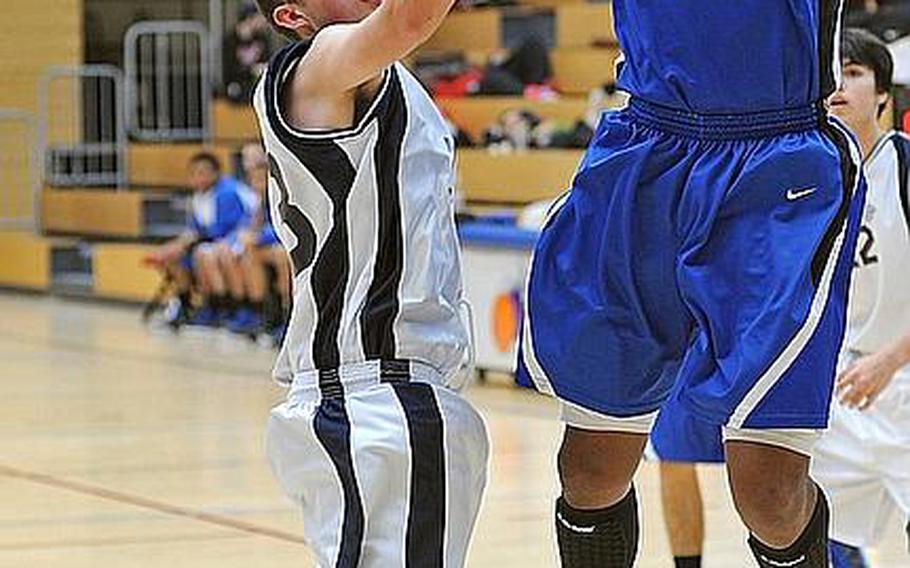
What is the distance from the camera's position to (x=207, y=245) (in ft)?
46.2

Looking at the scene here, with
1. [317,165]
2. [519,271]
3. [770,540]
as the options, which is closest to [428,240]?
[317,165]

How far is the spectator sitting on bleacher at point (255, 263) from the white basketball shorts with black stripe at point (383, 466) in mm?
9545

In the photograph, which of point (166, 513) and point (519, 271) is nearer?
point (166, 513)

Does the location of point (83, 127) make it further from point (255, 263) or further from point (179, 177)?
point (255, 263)

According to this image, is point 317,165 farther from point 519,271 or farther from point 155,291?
point 155,291

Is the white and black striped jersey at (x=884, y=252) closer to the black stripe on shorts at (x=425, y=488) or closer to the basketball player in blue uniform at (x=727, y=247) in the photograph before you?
the basketball player in blue uniform at (x=727, y=247)

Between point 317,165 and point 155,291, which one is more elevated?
point 317,165

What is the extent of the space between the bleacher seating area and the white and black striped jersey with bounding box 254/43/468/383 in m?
10.4

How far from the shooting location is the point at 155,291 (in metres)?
15.6

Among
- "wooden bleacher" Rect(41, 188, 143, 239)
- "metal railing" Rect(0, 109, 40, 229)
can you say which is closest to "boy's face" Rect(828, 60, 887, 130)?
"wooden bleacher" Rect(41, 188, 143, 239)

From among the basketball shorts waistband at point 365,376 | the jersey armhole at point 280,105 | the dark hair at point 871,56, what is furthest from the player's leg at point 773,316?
the dark hair at point 871,56

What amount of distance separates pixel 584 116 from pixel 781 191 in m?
10.8

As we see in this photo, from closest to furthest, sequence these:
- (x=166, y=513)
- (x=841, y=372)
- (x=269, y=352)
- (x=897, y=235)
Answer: (x=841, y=372), (x=897, y=235), (x=166, y=513), (x=269, y=352)

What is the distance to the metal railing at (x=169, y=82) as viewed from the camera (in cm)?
1902
